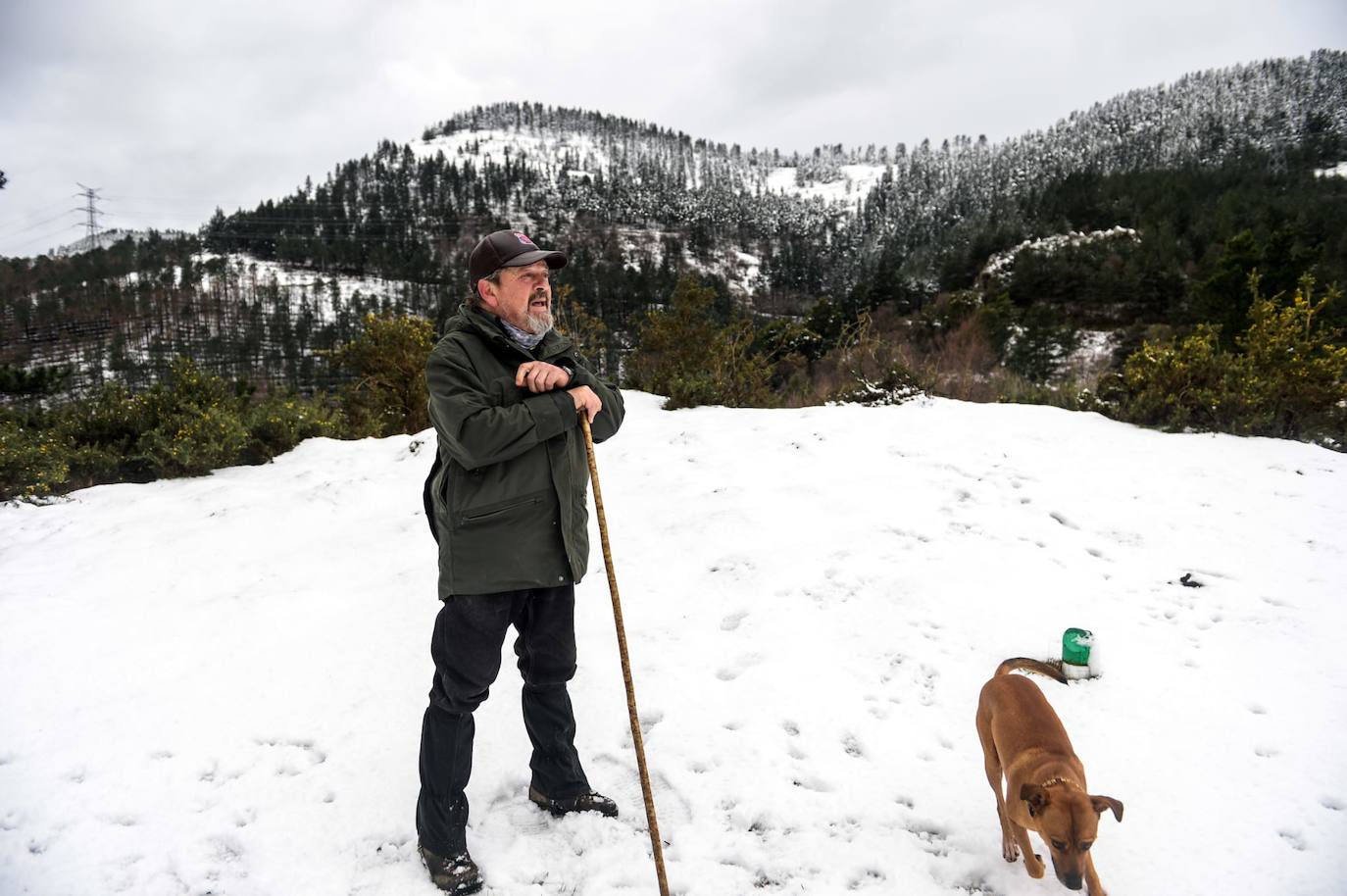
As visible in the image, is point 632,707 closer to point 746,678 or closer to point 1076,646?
point 746,678

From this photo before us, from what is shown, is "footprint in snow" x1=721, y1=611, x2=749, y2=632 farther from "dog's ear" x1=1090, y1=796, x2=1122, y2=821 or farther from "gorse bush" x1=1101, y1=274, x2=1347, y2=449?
"gorse bush" x1=1101, y1=274, x2=1347, y2=449

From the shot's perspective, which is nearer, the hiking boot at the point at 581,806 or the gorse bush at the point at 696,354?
the hiking boot at the point at 581,806

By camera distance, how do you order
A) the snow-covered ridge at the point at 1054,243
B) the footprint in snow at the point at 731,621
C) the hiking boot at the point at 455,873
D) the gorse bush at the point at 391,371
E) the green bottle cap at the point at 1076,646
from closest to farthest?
1. the hiking boot at the point at 455,873
2. the green bottle cap at the point at 1076,646
3. the footprint in snow at the point at 731,621
4. the gorse bush at the point at 391,371
5. the snow-covered ridge at the point at 1054,243

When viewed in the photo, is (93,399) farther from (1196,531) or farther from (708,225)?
(708,225)

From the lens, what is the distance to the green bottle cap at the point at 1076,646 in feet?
10.2

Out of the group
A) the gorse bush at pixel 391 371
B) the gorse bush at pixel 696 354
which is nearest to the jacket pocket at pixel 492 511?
the gorse bush at pixel 696 354

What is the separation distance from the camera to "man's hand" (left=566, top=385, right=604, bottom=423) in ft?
7.06

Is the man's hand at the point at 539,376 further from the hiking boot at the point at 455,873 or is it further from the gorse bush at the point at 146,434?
the gorse bush at the point at 146,434

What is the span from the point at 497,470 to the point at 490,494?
9 centimetres

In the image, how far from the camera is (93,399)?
290 inches

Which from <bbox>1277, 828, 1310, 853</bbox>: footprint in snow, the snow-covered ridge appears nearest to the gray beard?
<bbox>1277, 828, 1310, 853</bbox>: footprint in snow

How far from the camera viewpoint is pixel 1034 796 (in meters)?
1.81

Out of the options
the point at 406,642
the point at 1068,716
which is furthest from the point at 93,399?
the point at 1068,716

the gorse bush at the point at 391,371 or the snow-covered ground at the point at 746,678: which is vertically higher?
the gorse bush at the point at 391,371
